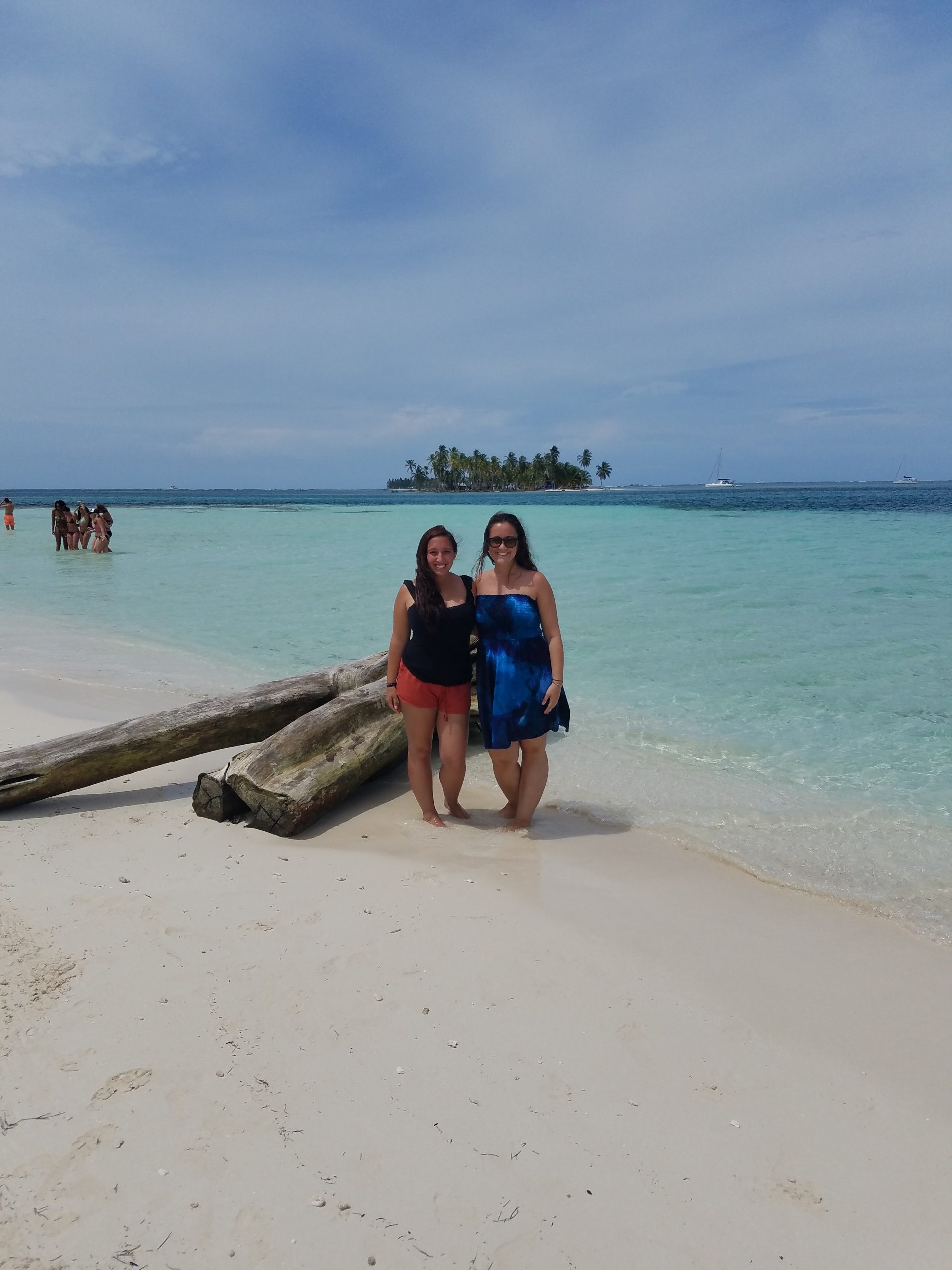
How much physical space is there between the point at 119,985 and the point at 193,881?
94 centimetres

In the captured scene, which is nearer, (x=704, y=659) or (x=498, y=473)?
Result: (x=704, y=659)

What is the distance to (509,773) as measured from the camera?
16.3ft

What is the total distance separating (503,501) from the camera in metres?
104

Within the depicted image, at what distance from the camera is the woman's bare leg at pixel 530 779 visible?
15.8 ft

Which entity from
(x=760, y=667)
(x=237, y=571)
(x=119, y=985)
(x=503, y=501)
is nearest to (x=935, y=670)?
(x=760, y=667)

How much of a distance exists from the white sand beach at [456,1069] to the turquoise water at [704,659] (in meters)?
0.93

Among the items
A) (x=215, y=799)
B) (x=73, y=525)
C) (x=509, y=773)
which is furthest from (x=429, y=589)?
(x=73, y=525)

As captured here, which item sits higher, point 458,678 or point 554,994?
point 458,678

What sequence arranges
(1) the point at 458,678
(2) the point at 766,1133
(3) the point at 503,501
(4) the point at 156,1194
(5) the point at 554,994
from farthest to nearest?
(3) the point at 503,501 < (1) the point at 458,678 < (5) the point at 554,994 < (2) the point at 766,1133 < (4) the point at 156,1194

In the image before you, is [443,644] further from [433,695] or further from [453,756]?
[453,756]

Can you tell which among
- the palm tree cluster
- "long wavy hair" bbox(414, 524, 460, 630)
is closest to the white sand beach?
"long wavy hair" bbox(414, 524, 460, 630)

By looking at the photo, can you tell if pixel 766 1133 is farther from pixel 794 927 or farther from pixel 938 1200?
pixel 794 927

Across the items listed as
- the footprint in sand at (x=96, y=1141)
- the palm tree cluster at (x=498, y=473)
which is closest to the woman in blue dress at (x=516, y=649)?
the footprint in sand at (x=96, y=1141)

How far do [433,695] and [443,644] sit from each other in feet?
1.15
